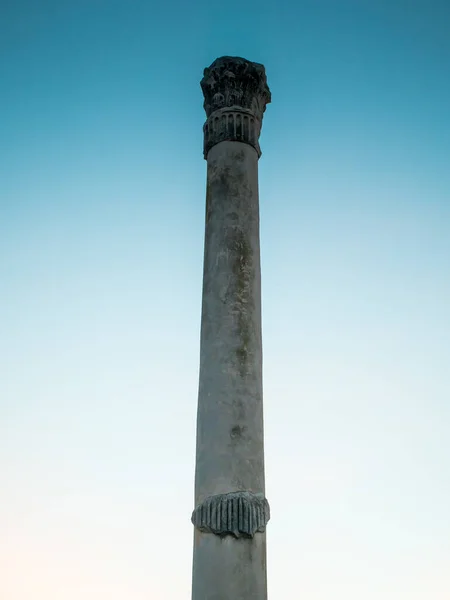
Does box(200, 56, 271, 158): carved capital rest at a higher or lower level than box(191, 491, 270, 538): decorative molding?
higher

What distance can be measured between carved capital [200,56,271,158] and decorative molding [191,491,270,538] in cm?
735

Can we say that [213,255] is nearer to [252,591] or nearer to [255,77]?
[255,77]

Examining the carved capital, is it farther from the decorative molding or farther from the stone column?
the decorative molding

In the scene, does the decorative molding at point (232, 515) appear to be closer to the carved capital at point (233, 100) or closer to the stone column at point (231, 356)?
the stone column at point (231, 356)

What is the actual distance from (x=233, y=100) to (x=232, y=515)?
8.56m

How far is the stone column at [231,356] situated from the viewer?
11.4m

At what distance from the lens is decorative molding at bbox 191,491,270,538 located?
37.6 feet

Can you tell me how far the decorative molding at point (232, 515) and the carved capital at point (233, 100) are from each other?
735 centimetres

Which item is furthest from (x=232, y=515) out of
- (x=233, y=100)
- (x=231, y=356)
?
(x=233, y=100)

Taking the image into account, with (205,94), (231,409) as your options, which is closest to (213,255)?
(231,409)

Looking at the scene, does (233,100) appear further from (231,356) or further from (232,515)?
(232,515)

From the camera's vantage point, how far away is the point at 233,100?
15.3m

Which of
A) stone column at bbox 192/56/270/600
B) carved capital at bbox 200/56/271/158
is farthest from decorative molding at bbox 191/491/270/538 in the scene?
carved capital at bbox 200/56/271/158

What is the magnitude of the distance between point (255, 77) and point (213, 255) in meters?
4.35
